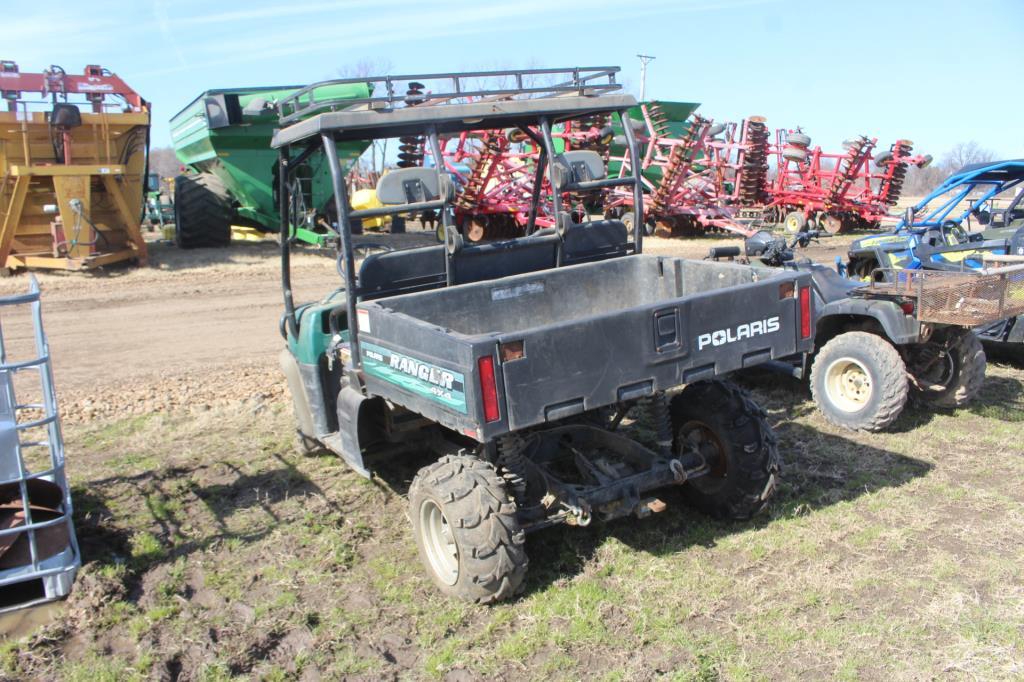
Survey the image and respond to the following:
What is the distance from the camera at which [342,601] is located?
3.96 meters

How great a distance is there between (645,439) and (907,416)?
2056mm

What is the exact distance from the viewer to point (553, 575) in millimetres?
4094

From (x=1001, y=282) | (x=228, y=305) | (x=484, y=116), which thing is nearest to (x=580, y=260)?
(x=484, y=116)

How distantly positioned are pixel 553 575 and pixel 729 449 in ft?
3.76

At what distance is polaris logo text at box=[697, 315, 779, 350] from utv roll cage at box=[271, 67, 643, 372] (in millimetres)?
1162

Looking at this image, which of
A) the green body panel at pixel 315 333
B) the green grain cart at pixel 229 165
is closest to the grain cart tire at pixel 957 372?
the green body panel at pixel 315 333

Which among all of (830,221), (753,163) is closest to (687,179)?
(753,163)

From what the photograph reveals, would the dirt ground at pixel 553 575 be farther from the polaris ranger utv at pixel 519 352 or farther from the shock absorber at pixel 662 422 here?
the shock absorber at pixel 662 422

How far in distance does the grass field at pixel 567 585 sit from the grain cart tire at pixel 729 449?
0.44ft

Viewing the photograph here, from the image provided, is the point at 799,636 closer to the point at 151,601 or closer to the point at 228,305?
the point at 151,601

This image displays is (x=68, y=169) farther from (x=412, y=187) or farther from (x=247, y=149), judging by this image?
(x=412, y=187)

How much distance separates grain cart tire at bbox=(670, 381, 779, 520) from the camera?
445cm

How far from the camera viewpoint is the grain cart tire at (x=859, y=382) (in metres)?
5.82

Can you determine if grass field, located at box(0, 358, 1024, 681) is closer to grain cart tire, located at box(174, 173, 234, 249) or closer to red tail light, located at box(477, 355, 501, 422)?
red tail light, located at box(477, 355, 501, 422)
